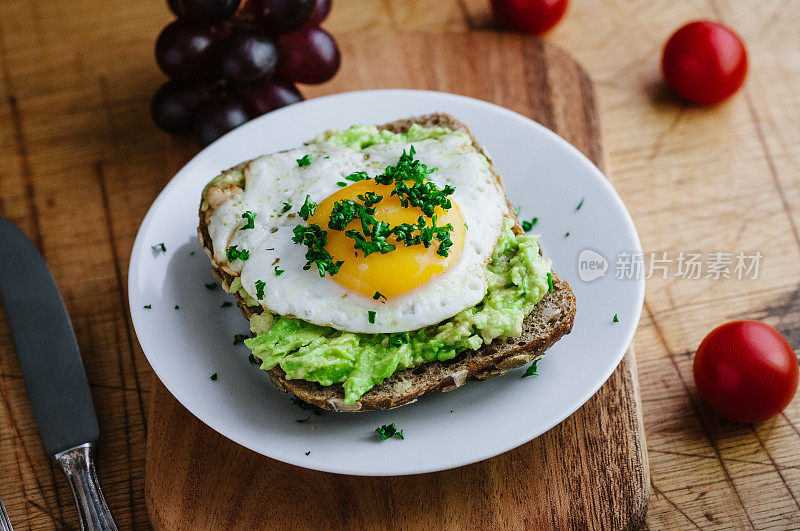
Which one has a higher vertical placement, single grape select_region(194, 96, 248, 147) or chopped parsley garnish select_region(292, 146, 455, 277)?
chopped parsley garnish select_region(292, 146, 455, 277)

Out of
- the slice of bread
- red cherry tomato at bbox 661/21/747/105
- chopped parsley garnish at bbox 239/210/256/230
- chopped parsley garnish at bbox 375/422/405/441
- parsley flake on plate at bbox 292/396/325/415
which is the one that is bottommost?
parsley flake on plate at bbox 292/396/325/415

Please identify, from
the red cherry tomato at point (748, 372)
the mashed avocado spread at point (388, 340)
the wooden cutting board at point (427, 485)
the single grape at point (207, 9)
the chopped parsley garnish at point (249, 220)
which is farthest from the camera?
the single grape at point (207, 9)

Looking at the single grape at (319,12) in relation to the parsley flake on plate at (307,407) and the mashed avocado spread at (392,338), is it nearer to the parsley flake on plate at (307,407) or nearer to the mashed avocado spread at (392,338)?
the mashed avocado spread at (392,338)

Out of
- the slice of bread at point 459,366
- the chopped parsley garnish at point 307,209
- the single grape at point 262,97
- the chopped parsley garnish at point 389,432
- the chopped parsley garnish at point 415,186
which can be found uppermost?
the chopped parsley garnish at point 415,186

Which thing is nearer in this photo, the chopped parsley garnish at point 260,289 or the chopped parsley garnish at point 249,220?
the chopped parsley garnish at point 260,289

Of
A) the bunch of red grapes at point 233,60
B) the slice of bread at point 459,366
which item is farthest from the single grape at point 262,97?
the slice of bread at point 459,366

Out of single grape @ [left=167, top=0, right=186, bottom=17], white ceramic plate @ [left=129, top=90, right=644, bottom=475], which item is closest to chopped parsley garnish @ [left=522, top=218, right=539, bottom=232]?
white ceramic plate @ [left=129, top=90, right=644, bottom=475]

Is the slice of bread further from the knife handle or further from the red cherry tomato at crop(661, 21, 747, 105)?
the red cherry tomato at crop(661, 21, 747, 105)

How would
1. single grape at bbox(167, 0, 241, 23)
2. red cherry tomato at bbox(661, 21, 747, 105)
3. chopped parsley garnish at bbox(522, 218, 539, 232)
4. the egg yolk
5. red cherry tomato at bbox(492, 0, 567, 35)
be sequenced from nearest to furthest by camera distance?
the egg yolk, chopped parsley garnish at bbox(522, 218, 539, 232), single grape at bbox(167, 0, 241, 23), red cherry tomato at bbox(661, 21, 747, 105), red cherry tomato at bbox(492, 0, 567, 35)

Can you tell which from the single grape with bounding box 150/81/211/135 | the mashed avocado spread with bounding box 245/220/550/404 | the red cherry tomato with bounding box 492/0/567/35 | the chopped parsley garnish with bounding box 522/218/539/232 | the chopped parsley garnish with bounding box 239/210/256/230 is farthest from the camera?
the red cherry tomato with bounding box 492/0/567/35
